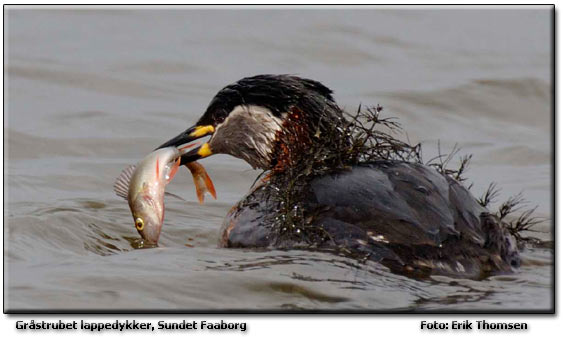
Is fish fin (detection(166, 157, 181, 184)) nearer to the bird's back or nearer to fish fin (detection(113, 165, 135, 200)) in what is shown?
fish fin (detection(113, 165, 135, 200))

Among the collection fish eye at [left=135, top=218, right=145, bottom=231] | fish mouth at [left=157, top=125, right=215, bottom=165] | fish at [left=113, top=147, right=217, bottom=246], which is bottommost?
fish eye at [left=135, top=218, right=145, bottom=231]

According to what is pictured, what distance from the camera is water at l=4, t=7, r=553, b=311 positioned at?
18.8 feet

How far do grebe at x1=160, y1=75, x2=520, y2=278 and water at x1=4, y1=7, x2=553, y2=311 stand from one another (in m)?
0.11

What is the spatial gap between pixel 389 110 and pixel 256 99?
5.23 m

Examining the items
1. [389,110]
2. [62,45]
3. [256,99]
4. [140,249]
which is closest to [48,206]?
[140,249]

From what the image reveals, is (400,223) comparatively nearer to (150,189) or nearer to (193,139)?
(150,189)

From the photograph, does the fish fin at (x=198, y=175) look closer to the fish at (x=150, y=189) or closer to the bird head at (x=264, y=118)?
the bird head at (x=264, y=118)

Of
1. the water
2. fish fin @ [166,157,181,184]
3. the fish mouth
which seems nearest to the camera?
the water

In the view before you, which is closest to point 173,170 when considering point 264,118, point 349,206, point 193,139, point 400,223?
point 193,139

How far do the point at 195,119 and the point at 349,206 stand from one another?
6.04 m

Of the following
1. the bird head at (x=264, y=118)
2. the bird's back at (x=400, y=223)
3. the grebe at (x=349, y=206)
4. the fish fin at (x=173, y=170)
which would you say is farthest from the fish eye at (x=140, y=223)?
the bird's back at (x=400, y=223)

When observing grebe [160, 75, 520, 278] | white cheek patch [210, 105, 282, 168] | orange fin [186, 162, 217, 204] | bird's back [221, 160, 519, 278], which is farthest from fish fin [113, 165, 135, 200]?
bird's back [221, 160, 519, 278]

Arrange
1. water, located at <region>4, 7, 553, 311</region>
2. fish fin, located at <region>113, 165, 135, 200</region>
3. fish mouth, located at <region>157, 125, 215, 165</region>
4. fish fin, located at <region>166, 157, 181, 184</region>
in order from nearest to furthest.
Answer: water, located at <region>4, 7, 553, 311</region>, fish fin, located at <region>166, 157, 181, 184</region>, fish mouth, located at <region>157, 125, 215, 165</region>, fish fin, located at <region>113, 165, 135, 200</region>

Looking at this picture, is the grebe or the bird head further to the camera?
the bird head
